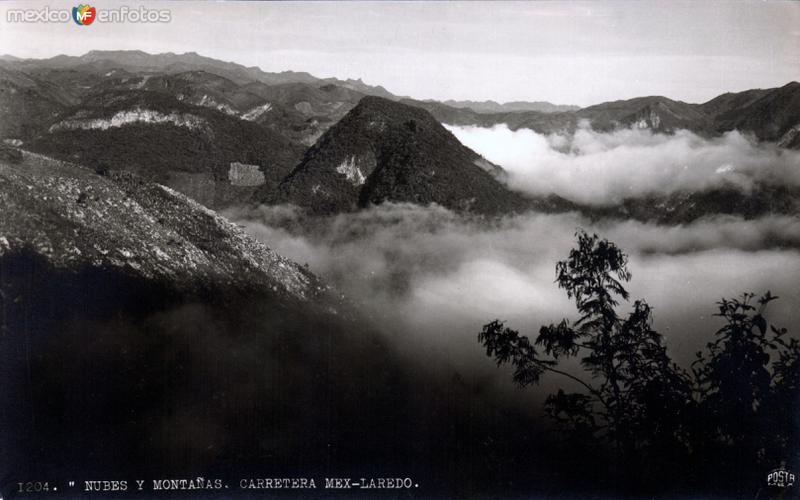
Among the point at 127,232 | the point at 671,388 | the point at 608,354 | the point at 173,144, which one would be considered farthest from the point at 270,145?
the point at 671,388

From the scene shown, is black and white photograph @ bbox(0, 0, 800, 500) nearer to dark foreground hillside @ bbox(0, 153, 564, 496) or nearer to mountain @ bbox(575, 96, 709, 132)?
dark foreground hillside @ bbox(0, 153, 564, 496)

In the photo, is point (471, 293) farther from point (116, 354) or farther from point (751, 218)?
point (751, 218)

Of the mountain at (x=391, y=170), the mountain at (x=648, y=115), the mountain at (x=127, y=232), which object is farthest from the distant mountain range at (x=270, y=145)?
the mountain at (x=127, y=232)

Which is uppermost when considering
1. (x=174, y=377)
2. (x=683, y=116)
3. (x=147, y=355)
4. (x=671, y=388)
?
(x=683, y=116)

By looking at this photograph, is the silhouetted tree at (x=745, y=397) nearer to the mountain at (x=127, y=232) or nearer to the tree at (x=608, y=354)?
the tree at (x=608, y=354)

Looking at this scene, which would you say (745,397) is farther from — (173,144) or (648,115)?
(648,115)
